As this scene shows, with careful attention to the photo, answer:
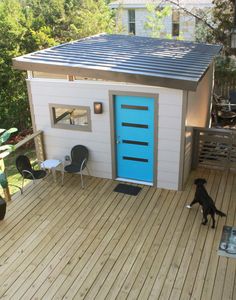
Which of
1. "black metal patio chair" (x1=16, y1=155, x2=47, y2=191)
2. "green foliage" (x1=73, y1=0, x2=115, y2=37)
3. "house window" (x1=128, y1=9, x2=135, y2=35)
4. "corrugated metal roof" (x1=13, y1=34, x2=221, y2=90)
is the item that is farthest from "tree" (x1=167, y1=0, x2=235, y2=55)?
"house window" (x1=128, y1=9, x2=135, y2=35)

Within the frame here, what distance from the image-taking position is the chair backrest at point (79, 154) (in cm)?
741

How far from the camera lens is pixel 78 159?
7488 mm

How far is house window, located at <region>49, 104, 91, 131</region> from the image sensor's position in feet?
23.6

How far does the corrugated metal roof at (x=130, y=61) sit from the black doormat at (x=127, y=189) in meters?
2.19

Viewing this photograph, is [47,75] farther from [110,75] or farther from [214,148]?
[214,148]

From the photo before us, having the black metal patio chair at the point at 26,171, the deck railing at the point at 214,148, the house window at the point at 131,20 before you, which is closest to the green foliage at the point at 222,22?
the deck railing at the point at 214,148

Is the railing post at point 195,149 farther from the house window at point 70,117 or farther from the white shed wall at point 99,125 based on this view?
the house window at point 70,117

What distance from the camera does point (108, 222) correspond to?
6172 millimetres

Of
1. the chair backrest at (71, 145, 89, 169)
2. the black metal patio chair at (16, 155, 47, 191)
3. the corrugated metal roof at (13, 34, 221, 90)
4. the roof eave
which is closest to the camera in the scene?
the roof eave

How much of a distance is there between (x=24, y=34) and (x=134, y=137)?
7552 mm

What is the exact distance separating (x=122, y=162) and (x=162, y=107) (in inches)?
60.1

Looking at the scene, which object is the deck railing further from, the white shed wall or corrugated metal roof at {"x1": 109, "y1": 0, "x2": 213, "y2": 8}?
corrugated metal roof at {"x1": 109, "y1": 0, "x2": 213, "y2": 8}

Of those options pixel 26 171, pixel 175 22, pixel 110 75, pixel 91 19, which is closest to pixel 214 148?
pixel 110 75

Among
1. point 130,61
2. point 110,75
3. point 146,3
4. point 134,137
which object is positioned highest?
point 146,3
